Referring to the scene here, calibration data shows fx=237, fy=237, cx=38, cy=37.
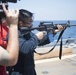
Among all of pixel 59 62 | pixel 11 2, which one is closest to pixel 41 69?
pixel 59 62

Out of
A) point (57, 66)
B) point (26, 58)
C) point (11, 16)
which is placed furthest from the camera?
point (57, 66)

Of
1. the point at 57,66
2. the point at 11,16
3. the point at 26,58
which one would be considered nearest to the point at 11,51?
the point at 11,16

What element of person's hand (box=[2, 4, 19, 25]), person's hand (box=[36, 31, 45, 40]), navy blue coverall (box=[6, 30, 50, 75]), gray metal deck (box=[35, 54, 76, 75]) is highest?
person's hand (box=[2, 4, 19, 25])

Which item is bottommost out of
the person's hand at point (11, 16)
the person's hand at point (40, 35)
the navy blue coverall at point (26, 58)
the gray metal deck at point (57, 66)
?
the gray metal deck at point (57, 66)

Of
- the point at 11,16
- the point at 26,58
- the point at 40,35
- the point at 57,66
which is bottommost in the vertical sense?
the point at 57,66

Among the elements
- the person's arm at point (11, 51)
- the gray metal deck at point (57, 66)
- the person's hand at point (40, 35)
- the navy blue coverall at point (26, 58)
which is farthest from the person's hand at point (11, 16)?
the gray metal deck at point (57, 66)

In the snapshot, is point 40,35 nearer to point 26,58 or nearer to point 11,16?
point 26,58

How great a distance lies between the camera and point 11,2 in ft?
6.71

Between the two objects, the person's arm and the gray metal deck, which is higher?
the person's arm

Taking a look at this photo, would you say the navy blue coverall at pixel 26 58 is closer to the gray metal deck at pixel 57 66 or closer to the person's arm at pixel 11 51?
the person's arm at pixel 11 51

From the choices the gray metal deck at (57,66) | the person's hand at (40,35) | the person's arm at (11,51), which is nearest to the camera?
the person's arm at (11,51)

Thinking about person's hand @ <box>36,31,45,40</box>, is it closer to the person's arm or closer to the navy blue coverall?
the navy blue coverall

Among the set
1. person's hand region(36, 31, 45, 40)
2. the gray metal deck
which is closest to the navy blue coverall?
person's hand region(36, 31, 45, 40)

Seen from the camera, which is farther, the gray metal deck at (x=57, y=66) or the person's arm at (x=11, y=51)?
the gray metal deck at (x=57, y=66)
